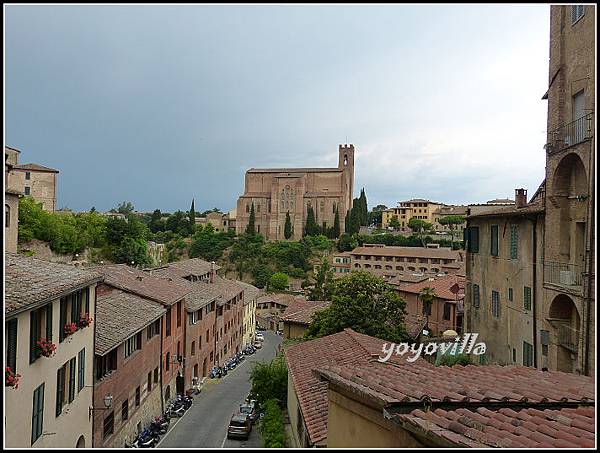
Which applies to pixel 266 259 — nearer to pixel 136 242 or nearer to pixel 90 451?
pixel 136 242

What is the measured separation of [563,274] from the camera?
15.1 m

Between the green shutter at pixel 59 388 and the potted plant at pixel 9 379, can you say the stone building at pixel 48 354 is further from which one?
the potted plant at pixel 9 379

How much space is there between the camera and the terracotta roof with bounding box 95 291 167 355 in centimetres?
1645

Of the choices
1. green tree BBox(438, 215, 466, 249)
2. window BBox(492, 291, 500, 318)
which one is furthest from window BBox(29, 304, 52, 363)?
green tree BBox(438, 215, 466, 249)

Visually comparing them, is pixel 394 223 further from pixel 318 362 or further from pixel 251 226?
pixel 318 362

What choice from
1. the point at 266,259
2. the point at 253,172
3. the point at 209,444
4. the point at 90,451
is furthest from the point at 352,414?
the point at 253,172

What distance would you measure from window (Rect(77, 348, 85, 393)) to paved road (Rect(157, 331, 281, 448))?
6024 mm

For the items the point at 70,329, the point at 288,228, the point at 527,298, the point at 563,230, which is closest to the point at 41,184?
the point at 70,329

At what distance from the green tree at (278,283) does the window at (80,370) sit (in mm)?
62293

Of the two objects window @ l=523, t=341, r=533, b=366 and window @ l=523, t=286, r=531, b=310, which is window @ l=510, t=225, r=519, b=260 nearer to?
window @ l=523, t=286, r=531, b=310

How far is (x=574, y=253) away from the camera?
15320 mm

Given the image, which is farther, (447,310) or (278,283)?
(278,283)

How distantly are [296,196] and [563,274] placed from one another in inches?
3674

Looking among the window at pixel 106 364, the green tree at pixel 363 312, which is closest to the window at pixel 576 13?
the green tree at pixel 363 312
